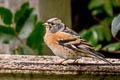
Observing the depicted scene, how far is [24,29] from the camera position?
4.71 metres

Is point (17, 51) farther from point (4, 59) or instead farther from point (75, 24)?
point (75, 24)

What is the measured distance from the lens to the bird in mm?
3578

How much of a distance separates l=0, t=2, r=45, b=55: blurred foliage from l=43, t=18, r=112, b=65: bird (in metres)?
0.75

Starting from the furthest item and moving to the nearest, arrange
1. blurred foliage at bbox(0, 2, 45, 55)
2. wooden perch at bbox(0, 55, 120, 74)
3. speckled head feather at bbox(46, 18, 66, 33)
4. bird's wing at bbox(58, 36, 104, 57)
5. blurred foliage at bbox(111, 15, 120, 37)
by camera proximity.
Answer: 1. blurred foliage at bbox(0, 2, 45, 55)
2. speckled head feather at bbox(46, 18, 66, 33)
3. bird's wing at bbox(58, 36, 104, 57)
4. blurred foliage at bbox(111, 15, 120, 37)
5. wooden perch at bbox(0, 55, 120, 74)

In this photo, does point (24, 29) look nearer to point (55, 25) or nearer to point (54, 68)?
point (55, 25)

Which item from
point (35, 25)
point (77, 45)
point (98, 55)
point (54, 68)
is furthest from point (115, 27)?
point (35, 25)

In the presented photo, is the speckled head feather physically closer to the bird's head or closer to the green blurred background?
the bird's head

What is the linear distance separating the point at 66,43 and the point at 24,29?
1116 millimetres

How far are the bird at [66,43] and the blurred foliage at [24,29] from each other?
0.75 metres

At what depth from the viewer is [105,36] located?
20.1 feet

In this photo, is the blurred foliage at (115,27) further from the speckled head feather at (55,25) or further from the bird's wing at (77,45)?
the speckled head feather at (55,25)

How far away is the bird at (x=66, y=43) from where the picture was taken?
358 centimetres

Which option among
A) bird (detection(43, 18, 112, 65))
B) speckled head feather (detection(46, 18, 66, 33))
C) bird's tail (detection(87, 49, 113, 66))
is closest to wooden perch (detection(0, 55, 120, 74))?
bird's tail (detection(87, 49, 113, 66))

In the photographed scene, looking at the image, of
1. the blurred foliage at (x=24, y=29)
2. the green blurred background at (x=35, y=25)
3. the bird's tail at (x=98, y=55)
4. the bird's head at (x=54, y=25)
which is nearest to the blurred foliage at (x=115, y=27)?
the bird's tail at (x=98, y=55)
